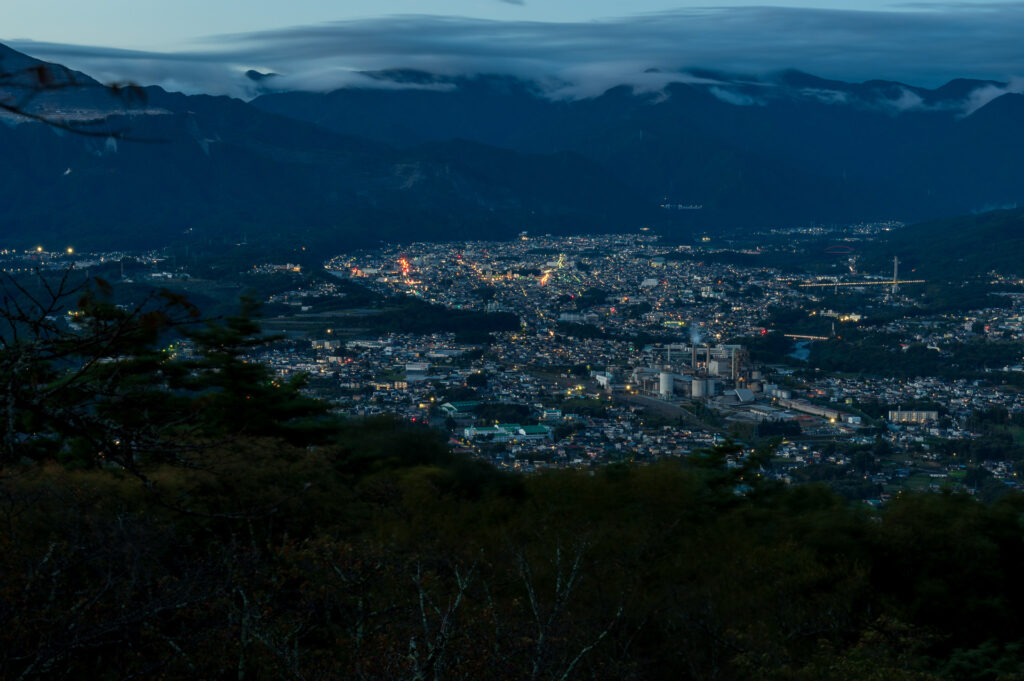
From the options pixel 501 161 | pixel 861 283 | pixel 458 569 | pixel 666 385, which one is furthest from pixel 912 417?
pixel 501 161

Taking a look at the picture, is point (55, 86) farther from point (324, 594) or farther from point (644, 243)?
point (644, 243)

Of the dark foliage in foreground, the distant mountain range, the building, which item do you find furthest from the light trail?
the dark foliage in foreground

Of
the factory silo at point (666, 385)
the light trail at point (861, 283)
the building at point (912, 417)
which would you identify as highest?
the factory silo at point (666, 385)

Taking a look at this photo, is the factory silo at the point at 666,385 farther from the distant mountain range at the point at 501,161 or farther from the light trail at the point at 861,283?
the light trail at the point at 861,283

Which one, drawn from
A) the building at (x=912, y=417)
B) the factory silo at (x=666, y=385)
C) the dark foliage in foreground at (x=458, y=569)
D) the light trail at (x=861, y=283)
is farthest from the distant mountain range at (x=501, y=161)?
the light trail at (x=861, y=283)

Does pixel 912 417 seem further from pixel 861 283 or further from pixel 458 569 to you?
pixel 861 283

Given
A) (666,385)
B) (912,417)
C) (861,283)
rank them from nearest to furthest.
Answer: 1. (912,417)
2. (666,385)
3. (861,283)
